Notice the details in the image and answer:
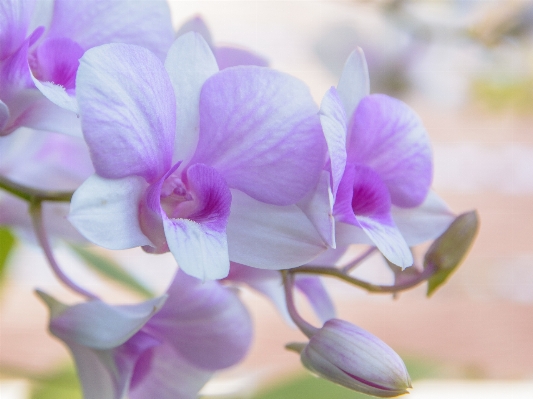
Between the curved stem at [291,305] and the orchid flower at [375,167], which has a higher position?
the orchid flower at [375,167]

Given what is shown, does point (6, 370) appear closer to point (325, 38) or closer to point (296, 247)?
point (296, 247)

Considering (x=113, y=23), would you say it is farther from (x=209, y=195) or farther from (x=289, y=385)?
(x=289, y=385)

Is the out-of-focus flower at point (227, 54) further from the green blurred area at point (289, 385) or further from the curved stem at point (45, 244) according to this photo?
the green blurred area at point (289, 385)

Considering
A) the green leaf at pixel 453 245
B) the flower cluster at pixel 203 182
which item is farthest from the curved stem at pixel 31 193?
the green leaf at pixel 453 245

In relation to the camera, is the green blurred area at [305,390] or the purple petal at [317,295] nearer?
the purple petal at [317,295]

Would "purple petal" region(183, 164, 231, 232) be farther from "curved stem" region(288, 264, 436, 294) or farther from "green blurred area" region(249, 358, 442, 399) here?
"green blurred area" region(249, 358, 442, 399)

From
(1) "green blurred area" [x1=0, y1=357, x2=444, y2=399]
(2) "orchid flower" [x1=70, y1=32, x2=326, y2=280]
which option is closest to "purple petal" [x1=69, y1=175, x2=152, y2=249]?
(2) "orchid flower" [x1=70, y1=32, x2=326, y2=280]
